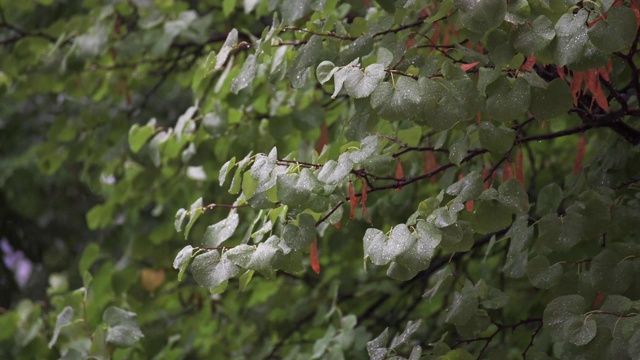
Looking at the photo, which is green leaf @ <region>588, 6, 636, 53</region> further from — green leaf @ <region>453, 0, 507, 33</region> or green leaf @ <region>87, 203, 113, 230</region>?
green leaf @ <region>87, 203, 113, 230</region>

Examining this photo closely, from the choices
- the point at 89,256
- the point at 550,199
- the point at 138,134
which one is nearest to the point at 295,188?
the point at 550,199

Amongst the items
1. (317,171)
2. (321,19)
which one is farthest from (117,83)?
(317,171)

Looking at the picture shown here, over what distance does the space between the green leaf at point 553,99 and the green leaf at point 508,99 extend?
42 mm

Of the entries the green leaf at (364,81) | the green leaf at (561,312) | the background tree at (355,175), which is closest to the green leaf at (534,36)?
the background tree at (355,175)

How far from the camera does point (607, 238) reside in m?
1.96

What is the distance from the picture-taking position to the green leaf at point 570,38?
1.46m

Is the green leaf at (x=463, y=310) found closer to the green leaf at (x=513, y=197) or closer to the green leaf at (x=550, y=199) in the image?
the green leaf at (x=513, y=197)

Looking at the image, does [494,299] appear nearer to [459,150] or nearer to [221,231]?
[459,150]

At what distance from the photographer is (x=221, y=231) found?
1.73 m

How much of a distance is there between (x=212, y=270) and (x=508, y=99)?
57cm

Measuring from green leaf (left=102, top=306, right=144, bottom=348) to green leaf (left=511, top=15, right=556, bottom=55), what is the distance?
1.16 metres

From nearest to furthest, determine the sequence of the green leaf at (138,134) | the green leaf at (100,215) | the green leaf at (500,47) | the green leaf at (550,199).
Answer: the green leaf at (500,47) → the green leaf at (550,199) → the green leaf at (138,134) → the green leaf at (100,215)

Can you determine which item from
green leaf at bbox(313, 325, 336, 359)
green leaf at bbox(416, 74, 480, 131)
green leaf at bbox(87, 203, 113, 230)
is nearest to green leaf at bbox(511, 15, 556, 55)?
green leaf at bbox(416, 74, 480, 131)

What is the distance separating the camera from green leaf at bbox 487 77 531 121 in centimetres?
153
